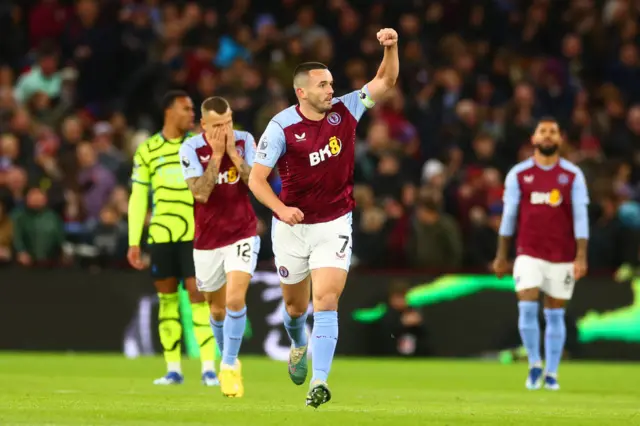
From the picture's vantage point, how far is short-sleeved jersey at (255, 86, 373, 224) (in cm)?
1169

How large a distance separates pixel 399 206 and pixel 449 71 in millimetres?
4241

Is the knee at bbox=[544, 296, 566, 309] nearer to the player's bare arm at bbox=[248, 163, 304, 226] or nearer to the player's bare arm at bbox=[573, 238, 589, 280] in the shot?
the player's bare arm at bbox=[573, 238, 589, 280]

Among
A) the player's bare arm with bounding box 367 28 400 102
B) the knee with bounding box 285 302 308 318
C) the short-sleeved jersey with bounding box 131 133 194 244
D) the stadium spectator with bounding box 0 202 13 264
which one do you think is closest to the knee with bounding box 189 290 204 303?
the short-sleeved jersey with bounding box 131 133 194 244

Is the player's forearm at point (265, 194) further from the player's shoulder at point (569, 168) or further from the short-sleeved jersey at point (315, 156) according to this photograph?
the player's shoulder at point (569, 168)

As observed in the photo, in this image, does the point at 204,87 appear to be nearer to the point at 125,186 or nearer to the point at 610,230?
the point at 125,186

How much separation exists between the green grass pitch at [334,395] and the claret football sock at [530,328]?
43cm

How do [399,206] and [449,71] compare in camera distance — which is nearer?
[399,206]

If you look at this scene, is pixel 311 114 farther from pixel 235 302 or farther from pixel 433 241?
pixel 433 241

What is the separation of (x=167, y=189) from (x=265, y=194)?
3.63 m

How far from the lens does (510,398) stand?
13.8 meters

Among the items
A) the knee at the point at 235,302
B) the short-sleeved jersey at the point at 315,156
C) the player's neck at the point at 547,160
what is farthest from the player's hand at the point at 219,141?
the player's neck at the point at 547,160

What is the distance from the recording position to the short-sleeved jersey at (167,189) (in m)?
14.9

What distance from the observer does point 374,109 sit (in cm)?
2433

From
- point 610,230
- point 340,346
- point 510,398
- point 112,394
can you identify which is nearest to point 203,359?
point 112,394
